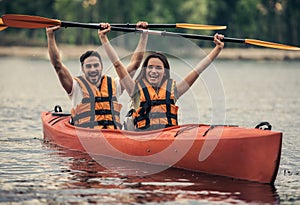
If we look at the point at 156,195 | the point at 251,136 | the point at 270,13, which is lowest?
the point at 156,195

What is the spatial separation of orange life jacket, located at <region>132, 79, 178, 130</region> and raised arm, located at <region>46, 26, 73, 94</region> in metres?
1.35

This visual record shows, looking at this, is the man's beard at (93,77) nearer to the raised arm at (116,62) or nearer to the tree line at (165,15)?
the raised arm at (116,62)

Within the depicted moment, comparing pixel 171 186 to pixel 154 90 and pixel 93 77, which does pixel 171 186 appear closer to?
pixel 154 90

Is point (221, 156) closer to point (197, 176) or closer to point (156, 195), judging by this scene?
point (197, 176)

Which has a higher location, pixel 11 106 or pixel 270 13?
pixel 270 13

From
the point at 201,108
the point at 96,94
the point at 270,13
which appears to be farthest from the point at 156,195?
the point at 270,13

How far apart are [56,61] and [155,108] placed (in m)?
1.78

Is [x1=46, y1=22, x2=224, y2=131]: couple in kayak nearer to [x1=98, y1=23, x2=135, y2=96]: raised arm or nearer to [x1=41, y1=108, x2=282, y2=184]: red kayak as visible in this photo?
[x1=98, y1=23, x2=135, y2=96]: raised arm

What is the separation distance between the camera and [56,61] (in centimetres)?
1159

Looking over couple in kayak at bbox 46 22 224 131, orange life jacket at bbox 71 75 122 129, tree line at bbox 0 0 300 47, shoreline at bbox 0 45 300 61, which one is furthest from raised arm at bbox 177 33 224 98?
tree line at bbox 0 0 300 47

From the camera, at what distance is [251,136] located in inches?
372

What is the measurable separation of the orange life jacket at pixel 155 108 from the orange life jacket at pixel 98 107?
2.88 feet

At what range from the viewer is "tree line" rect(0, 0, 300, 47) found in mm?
71688

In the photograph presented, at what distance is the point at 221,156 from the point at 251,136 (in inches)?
21.3
